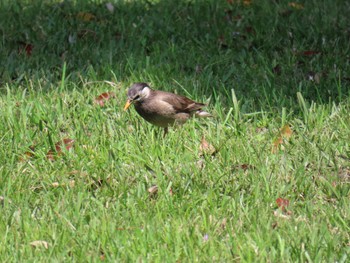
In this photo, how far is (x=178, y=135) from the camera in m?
6.02

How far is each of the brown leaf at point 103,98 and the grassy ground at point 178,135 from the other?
0.04 meters

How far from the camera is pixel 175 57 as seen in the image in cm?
761

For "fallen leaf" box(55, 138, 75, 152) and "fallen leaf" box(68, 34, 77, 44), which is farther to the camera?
"fallen leaf" box(68, 34, 77, 44)

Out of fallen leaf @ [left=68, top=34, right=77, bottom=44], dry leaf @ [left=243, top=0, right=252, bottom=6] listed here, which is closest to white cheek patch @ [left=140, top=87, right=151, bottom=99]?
fallen leaf @ [left=68, top=34, right=77, bottom=44]

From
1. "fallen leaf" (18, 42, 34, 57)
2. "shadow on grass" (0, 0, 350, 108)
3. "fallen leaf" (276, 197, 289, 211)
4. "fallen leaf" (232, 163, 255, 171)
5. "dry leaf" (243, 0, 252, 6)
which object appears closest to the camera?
"fallen leaf" (276, 197, 289, 211)

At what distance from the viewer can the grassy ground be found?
14.9 ft

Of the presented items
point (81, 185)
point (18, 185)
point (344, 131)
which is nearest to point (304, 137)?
point (344, 131)

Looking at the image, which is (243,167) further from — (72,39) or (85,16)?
(85,16)

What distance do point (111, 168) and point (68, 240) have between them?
3.37 ft

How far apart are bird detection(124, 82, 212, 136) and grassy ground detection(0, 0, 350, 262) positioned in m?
0.12

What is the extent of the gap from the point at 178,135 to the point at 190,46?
2095 mm

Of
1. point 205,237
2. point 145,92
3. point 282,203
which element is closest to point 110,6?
point 145,92

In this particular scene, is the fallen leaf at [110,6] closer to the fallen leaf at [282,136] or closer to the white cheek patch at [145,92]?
the white cheek patch at [145,92]

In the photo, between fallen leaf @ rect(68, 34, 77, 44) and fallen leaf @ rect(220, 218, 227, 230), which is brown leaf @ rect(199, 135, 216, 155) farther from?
fallen leaf @ rect(68, 34, 77, 44)
